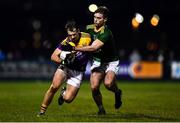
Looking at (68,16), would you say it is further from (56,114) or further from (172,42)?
(56,114)

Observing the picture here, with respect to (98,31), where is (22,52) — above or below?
below

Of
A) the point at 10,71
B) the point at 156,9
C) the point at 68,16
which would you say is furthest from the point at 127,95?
the point at 68,16

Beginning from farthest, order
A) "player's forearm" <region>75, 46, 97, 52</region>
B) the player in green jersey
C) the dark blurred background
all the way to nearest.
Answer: the dark blurred background < the player in green jersey < "player's forearm" <region>75, 46, 97, 52</region>

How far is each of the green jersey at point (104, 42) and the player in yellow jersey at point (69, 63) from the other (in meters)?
0.38

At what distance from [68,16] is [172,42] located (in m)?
9.82

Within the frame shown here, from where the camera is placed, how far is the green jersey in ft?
48.2

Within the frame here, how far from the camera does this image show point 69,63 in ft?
47.1

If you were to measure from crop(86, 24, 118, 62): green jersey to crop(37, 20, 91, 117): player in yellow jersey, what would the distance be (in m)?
0.38

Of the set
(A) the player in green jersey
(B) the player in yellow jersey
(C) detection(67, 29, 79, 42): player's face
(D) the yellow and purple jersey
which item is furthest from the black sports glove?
(A) the player in green jersey

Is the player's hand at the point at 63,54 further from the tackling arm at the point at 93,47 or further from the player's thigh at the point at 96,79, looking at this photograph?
the player's thigh at the point at 96,79

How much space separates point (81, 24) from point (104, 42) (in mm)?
30669

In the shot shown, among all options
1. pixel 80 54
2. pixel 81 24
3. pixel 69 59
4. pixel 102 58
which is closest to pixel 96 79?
pixel 102 58

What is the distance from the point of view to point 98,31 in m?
14.9

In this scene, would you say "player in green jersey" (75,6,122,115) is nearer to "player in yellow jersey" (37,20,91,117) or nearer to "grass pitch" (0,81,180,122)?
"player in yellow jersey" (37,20,91,117)
